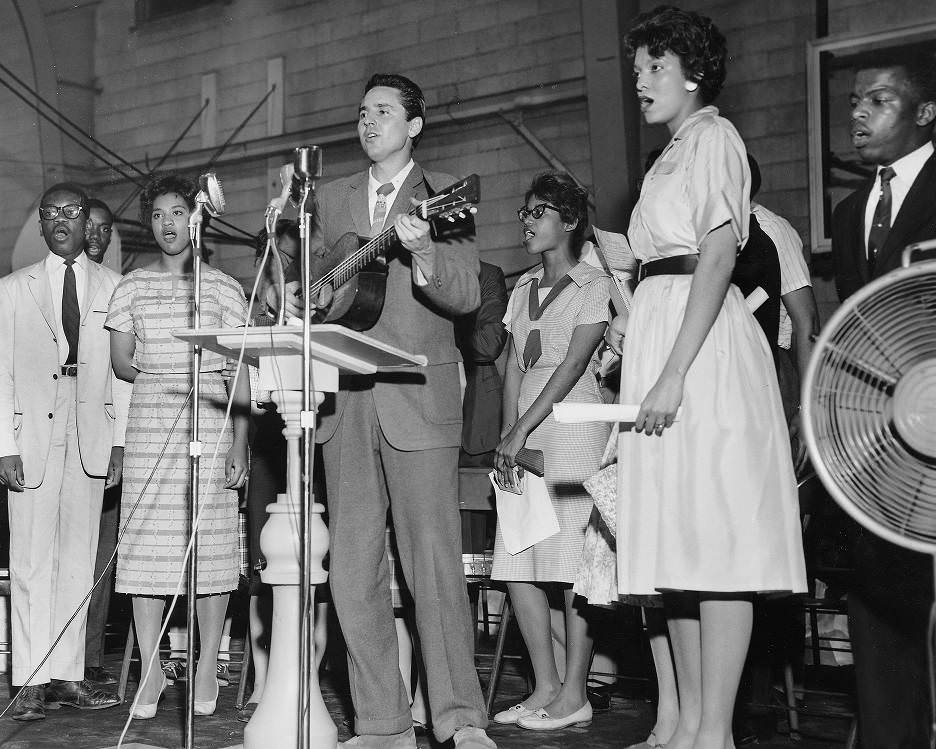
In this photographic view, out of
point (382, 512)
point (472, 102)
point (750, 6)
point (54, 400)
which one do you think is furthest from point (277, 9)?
point (382, 512)

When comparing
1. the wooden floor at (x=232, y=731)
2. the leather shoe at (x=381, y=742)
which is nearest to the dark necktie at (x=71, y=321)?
the wooden floor at (x=232, y=731)

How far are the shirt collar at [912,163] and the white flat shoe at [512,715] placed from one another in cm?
204

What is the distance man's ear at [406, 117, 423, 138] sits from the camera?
321 centimetres

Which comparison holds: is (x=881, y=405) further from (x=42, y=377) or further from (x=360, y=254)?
(x=42, y=377)

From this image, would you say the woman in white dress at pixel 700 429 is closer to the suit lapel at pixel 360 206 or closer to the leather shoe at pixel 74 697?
the suit lapel at pixel 360 206

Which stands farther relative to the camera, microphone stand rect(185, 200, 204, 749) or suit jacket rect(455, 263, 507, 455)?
suit jacket rect(455, 263, 507, 455)

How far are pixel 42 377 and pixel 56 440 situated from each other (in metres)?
0.25

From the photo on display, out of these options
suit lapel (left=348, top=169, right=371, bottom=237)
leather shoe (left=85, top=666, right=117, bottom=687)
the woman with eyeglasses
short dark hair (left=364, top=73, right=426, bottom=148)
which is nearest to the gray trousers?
suit lapel (left=348, top=169, right=371, bottom=237)

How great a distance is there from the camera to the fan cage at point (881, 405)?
75.9 inches

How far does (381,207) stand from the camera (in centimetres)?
314

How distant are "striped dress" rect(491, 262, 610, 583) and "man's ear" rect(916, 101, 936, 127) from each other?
4.16ft

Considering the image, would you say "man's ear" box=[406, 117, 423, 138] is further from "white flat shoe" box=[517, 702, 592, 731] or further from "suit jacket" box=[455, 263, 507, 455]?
"white flat shoe" box=[517, 702, 592, 731]

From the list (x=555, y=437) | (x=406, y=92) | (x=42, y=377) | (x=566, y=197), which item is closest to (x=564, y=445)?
(x=555, y=437)

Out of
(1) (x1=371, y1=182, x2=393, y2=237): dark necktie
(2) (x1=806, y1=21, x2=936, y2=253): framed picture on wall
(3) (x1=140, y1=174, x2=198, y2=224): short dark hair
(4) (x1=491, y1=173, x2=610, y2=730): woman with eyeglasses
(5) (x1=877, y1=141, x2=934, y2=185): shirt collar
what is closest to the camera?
(5) (x1=877, y1=141, x2=934, y2=185): shirt collar
